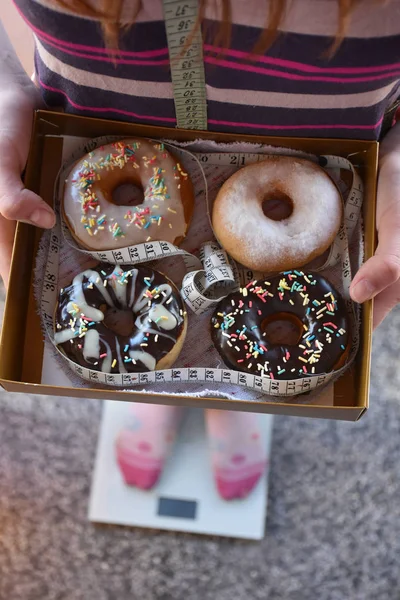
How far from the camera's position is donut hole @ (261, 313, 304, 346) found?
118 centimetres

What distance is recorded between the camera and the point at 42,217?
1.02 metres

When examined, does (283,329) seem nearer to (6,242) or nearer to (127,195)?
(127,195)

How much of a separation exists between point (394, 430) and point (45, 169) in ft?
3.71

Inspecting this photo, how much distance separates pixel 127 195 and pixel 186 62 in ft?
1.40

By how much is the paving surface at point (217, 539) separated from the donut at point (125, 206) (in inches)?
27.3

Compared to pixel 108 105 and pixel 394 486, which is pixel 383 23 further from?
pixel 394 486

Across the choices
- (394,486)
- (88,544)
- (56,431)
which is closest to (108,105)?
(56,431)

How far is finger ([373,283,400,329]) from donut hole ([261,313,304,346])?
144 millimetres

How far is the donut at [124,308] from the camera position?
110 centimetres

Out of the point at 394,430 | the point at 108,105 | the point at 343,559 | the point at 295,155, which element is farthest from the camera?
the point at 394,430

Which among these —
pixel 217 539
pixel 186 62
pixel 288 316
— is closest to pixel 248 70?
pixel 186 62

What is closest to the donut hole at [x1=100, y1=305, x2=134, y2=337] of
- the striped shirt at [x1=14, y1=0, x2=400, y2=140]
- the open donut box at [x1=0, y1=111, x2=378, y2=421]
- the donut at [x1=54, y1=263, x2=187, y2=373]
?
the donut at [x1=54, y1=263, x2=187, y2=373]

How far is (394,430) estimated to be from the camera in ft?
5.54

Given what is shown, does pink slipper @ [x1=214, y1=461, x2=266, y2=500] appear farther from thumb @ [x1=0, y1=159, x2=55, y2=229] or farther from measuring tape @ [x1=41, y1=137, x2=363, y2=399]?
thumb @ [x1=0, y1=159, x2=55, y2=229]
